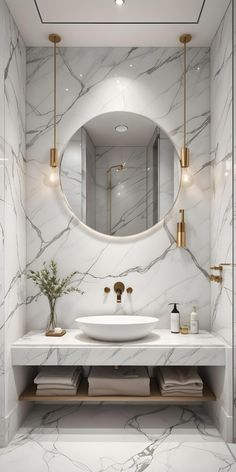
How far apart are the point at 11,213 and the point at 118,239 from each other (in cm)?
77

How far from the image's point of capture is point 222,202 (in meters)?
2.57

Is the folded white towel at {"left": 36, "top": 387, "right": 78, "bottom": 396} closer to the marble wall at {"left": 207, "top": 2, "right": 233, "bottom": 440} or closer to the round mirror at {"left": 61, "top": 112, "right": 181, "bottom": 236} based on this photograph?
the marble wall at {"left": 207, "top": 2, "right": 233, "bottom": 440}

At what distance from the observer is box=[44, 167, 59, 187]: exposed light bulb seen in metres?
2.88

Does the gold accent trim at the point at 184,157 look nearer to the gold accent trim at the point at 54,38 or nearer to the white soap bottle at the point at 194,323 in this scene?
the white soap bottle at the point at 194,323

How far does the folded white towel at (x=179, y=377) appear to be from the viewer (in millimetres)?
2580

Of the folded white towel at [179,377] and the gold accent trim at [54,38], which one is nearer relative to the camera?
the folded white towel at [179,377]

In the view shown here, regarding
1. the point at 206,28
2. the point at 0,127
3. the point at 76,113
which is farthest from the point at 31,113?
the point at 206,28

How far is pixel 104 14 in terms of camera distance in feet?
8.15

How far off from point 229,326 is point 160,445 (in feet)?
2.56

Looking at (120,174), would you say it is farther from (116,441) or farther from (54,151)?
(116,441)

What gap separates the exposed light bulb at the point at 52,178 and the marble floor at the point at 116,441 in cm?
156

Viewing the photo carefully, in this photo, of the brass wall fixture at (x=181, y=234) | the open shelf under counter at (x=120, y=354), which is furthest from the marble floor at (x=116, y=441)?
the brass wall fixture at (x=181, y=234)

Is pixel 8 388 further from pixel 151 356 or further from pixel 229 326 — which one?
pixel 229 326

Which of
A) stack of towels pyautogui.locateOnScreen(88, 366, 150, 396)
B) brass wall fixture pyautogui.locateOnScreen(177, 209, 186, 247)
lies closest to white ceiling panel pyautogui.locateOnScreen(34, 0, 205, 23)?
brass wall fixture pyautogui.locateOnScreen(177, 209, 186, 247)
